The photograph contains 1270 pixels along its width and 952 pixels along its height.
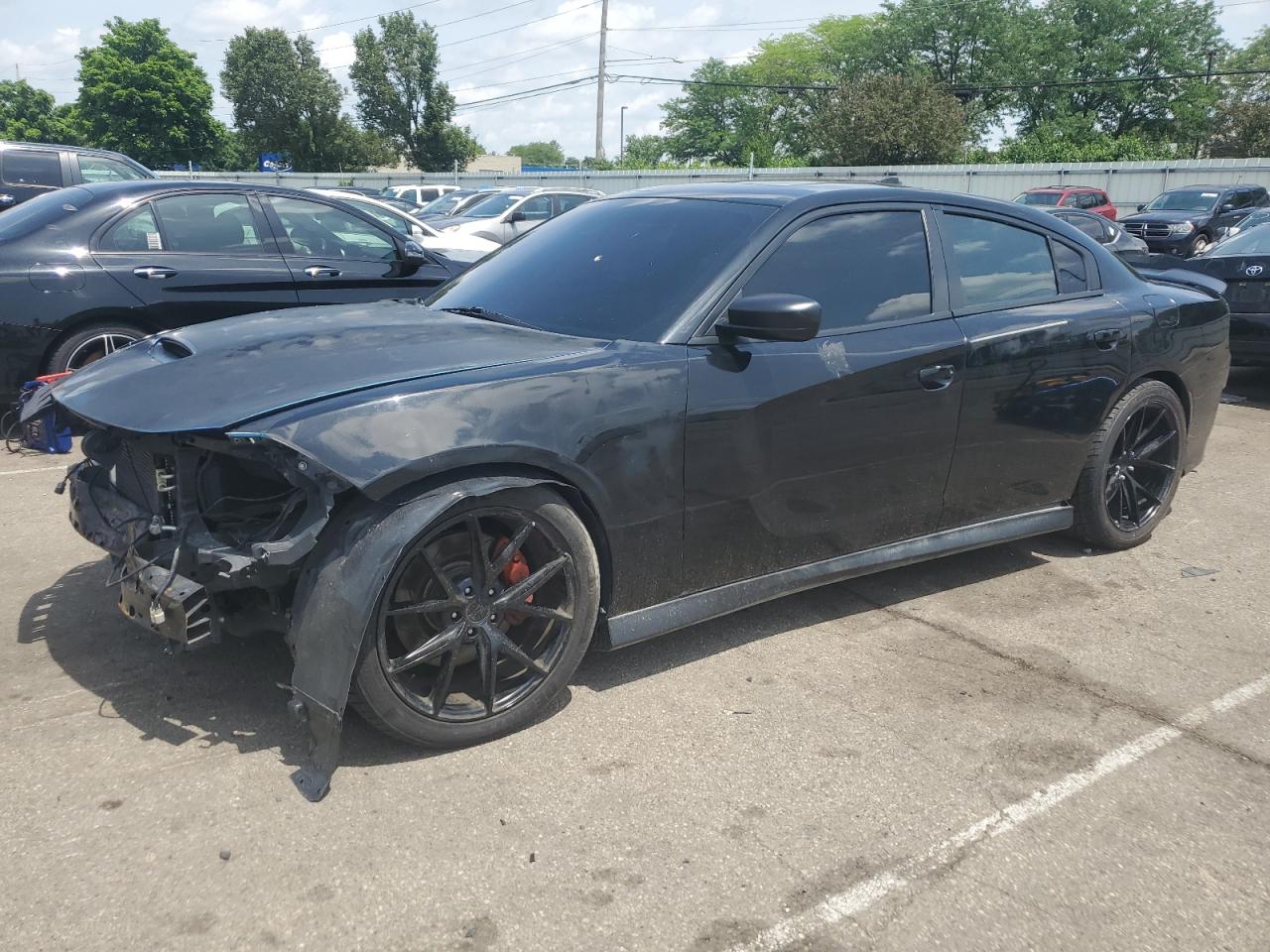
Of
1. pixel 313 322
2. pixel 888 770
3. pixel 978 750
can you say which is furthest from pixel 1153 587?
pixel 313 322

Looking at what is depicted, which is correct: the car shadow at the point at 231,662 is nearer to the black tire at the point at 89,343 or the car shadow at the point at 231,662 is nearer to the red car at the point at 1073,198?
the black tire at the point at 89,343

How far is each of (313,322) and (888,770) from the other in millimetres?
2381

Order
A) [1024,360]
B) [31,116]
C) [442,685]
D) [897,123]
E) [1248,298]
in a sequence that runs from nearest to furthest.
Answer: [442,685]
[1024,360]
[1248,298]
[897,123]
[31,116]

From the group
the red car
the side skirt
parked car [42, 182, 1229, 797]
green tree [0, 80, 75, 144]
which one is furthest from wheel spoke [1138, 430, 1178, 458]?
green tree [0, 80, 75, 144]

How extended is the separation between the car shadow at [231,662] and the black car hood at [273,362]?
70 centimetres

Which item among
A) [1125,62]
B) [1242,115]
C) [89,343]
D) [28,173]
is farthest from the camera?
[1125,62]

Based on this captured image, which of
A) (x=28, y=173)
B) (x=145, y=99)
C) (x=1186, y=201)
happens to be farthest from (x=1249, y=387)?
(x=145, y=99)

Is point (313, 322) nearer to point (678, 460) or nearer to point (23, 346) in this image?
point (678, 460)

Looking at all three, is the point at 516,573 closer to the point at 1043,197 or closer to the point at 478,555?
the point at 478,555

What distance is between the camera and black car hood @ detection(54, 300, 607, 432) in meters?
2.86

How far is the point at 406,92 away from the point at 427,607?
2923 inches

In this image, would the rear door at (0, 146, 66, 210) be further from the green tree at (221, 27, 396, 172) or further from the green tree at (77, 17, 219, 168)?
the green tree at (77, 17, 219, 168)

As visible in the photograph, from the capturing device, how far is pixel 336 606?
2.69 meters

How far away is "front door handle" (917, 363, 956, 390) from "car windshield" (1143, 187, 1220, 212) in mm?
23184
